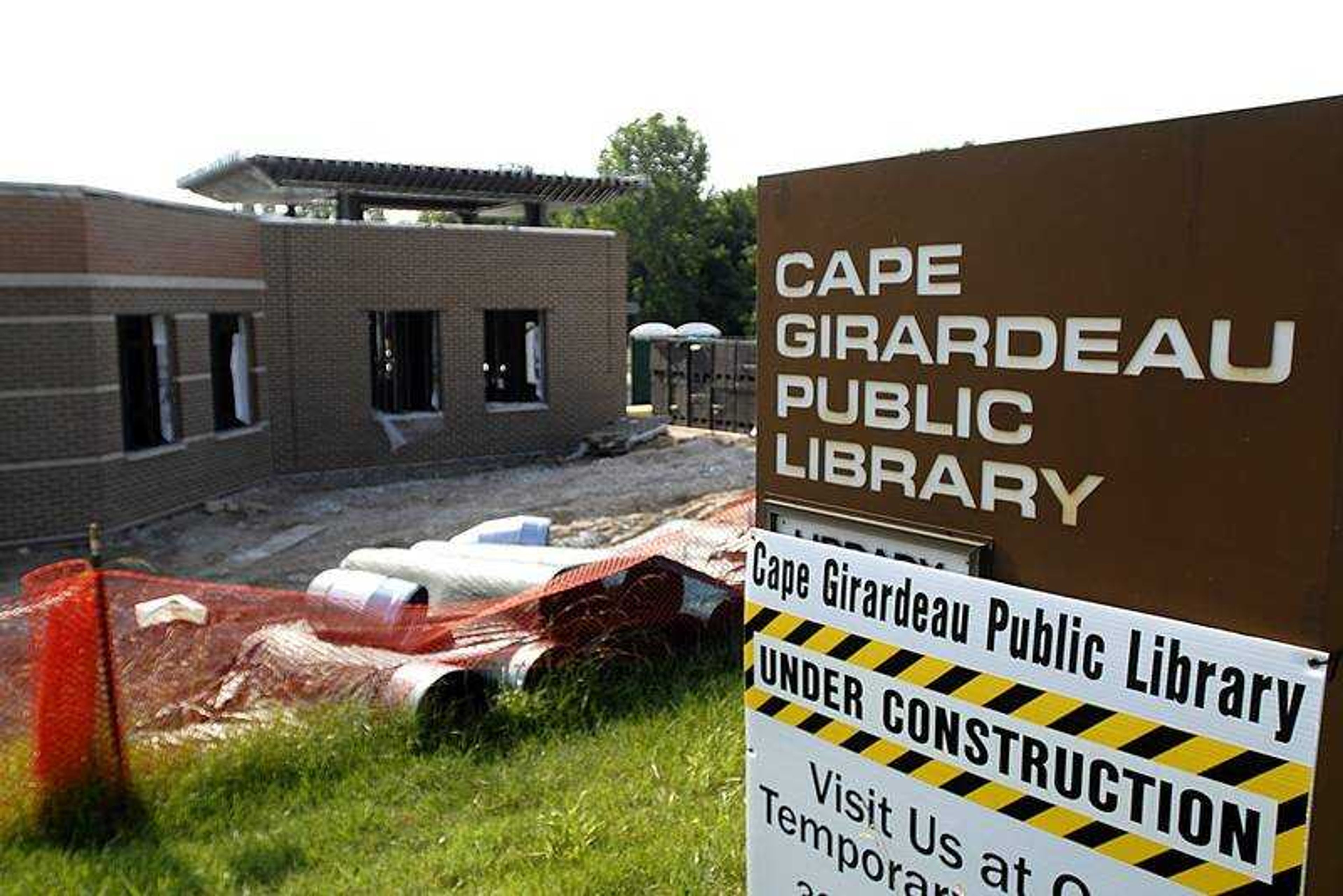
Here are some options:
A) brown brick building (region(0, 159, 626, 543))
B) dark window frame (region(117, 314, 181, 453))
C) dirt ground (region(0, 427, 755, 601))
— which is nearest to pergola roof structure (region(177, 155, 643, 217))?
brown brick building (region(0, 159, 626, 543))

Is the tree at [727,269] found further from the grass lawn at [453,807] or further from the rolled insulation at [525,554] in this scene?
the grass lawn at [453,807]

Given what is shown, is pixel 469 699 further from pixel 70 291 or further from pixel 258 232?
pixel 258 232

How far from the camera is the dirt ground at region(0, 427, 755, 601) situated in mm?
14555

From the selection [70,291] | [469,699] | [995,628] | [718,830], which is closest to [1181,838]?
[995,628]

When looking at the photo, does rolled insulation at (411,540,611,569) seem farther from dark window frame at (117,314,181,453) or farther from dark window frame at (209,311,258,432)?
dark window frame at (209,311,258,432)

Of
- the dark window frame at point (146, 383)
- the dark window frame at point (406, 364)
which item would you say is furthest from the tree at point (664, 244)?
the dark window frame at point (146, 383)

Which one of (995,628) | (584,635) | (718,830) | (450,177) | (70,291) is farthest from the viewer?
(450,177)

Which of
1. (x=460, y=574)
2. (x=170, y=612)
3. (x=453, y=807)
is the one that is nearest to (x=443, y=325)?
(x=460, y=574)

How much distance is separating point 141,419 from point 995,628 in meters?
15.8

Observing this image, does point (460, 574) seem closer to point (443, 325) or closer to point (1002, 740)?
point (1002, 740)

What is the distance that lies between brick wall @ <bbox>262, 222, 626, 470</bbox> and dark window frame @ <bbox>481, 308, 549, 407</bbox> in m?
0.15

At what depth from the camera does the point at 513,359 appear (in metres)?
22.6

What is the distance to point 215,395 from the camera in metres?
18.1

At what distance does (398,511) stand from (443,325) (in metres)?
4.38
